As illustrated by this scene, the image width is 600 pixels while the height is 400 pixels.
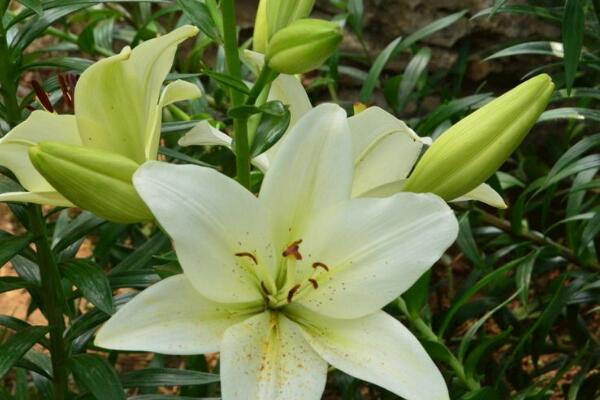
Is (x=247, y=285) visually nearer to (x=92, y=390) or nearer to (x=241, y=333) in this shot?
(x=241, y=333)

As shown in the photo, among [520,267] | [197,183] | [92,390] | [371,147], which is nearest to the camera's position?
[197,183]

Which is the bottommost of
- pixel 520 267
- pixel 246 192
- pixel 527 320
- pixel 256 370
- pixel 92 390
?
pixel 527 320

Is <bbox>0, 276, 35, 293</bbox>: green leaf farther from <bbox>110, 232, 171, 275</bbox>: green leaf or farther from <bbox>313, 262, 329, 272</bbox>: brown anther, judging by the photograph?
<bbox>313, 262, 329, 272</bbox>: brown anther

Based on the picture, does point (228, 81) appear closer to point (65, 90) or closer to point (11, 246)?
point (65, 90)

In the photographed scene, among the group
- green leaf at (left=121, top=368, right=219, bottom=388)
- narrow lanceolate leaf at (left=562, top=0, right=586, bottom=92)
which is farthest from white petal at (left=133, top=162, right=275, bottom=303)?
narrow lanceolate leaf at (left=562, top=0, right=586, bottom=92)

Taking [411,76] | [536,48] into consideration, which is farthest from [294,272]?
[411,76]

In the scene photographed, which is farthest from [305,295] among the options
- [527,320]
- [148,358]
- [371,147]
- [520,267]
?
[148,358]
